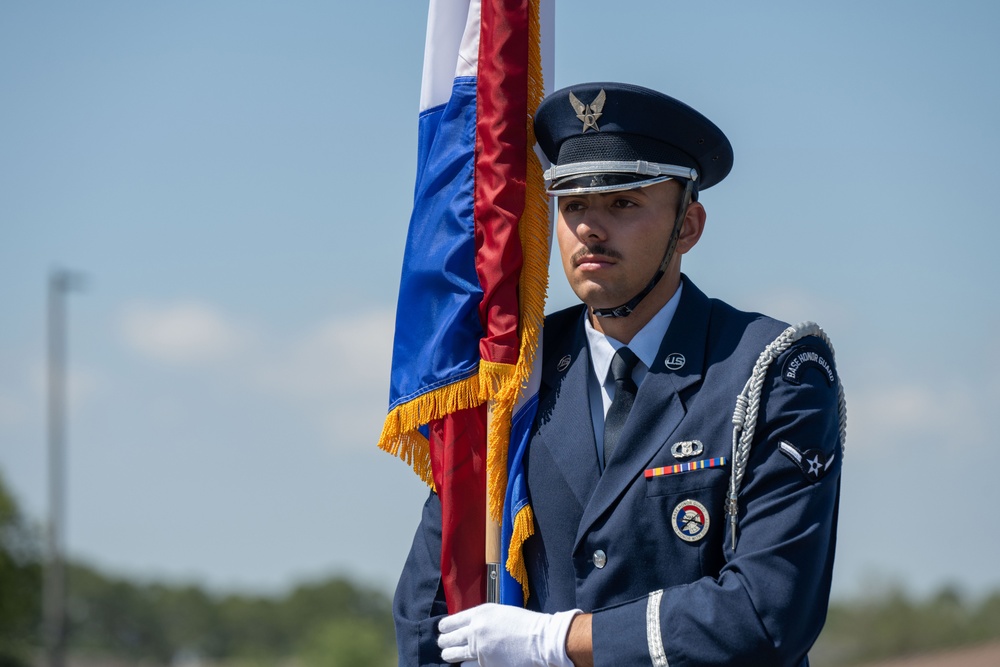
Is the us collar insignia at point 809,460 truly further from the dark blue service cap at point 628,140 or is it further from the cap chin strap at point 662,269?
the dark blue service cap at point 628,140

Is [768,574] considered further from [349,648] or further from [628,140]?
[349,648]

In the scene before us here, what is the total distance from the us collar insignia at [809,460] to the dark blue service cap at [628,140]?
3.00 feet

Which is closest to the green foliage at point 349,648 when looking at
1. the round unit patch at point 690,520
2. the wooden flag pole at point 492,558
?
the wooden flag pole at point 492,558

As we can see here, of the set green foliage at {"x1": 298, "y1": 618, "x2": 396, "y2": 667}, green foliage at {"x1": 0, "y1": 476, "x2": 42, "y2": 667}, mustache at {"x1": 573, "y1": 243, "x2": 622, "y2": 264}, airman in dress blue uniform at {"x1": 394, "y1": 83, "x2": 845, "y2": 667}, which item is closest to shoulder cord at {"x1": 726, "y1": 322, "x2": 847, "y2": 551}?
airman in dress blue uniform at {"x1": 394, "y1": 83, "x2": 845, "y2": 667}

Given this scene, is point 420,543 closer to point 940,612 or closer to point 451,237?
point 451,237

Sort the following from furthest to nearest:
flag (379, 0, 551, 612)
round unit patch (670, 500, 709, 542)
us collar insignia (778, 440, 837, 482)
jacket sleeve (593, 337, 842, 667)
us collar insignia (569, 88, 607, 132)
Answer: flag (379, 0, 551, 612) → us collar insignia (569, 88, 607, 132) → round unit patch (670, 500, 709, 542) → us collar insignia (778, 440, 837, 482) → jacket sleeve (593, 337, 842, 667)

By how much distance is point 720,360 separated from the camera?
377cm

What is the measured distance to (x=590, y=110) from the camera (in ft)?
12.8

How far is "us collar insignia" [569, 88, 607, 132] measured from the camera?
12.8 ft

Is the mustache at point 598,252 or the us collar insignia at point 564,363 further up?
the mustache at point 598,252

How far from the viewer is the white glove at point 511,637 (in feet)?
11.4

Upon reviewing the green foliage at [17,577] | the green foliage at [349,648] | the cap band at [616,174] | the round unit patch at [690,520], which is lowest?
the green foliage at [349,648]

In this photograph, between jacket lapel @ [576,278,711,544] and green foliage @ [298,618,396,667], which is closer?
jacket lapel @ [576,278,711,544]

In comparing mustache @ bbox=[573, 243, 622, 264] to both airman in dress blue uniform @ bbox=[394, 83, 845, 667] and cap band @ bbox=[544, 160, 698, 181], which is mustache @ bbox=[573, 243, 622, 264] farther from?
cap band @ bbox=[544, 160, 698, 181]
